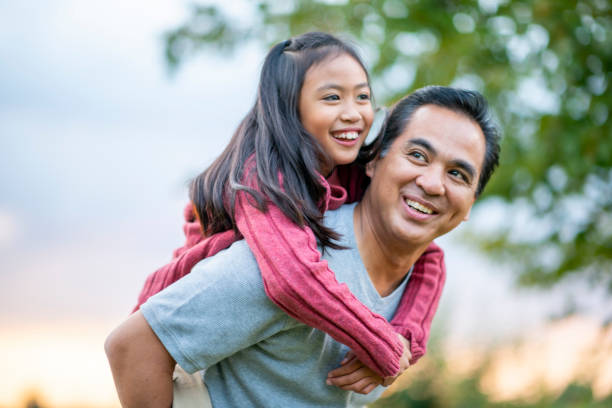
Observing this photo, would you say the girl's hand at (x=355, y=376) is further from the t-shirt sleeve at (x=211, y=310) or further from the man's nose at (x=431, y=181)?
the man's nose at (x=431, y=181)

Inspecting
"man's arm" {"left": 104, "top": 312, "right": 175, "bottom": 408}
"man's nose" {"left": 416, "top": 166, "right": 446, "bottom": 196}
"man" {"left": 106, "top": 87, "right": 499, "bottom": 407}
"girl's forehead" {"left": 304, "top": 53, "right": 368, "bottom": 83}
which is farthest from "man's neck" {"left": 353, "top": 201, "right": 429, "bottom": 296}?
"man's arm" {"left": 104, "top": 312, "right": 175, "bottom": 408}

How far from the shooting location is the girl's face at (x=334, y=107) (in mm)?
2227

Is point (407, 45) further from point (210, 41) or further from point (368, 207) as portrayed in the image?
point (368, 207)

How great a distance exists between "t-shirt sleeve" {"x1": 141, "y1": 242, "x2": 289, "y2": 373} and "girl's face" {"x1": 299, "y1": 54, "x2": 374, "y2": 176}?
22.1 inches

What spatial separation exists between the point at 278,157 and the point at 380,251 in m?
0.55

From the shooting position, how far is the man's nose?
7.30 ft

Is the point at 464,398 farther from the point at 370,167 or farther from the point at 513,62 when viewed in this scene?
the point at 370,167

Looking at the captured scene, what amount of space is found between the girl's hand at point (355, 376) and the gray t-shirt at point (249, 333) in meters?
0.08

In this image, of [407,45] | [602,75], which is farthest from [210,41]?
[602,75]

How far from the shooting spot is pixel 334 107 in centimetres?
222

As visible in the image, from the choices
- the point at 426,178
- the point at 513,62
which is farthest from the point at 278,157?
the point at 513,62

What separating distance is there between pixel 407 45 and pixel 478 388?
340 cm

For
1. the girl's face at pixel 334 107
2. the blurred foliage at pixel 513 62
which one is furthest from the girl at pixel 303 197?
the blurred foliage at pixel 513 62

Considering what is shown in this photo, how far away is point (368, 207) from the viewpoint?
2.38m
